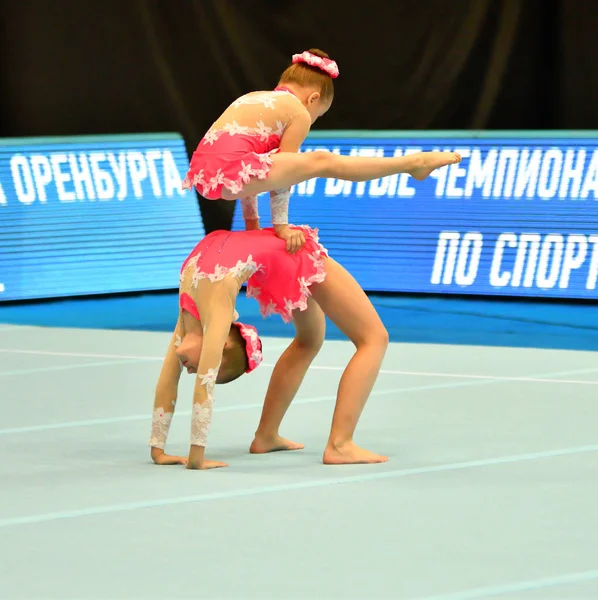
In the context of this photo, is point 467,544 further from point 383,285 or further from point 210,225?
point 210,225

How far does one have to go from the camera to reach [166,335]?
8.34 metres

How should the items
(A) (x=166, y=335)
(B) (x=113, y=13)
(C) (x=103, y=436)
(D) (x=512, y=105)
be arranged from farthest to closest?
(B) (x=113, y=13) → (D) (x=512, y=105) → (A) (x=166, y=335) → (C) (x=103, y=436)

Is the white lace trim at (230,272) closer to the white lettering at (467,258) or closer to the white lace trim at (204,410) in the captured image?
the white lace trim at (204,410)

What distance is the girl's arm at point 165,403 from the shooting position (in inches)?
198

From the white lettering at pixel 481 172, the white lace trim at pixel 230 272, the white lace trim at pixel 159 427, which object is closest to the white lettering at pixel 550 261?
the white lettering at pixel 481 172

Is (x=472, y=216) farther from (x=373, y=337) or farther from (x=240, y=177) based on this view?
(x=240, y=177)

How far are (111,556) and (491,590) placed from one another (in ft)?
3.49

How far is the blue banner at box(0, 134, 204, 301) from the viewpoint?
985cm

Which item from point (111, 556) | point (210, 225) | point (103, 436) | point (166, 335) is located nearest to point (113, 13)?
point (210, 225)

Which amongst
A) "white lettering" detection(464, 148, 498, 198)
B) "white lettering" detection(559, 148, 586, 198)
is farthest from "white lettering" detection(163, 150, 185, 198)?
"white lettering" detection(559, 148, 586, 198)

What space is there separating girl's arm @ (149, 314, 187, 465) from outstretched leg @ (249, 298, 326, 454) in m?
0.37

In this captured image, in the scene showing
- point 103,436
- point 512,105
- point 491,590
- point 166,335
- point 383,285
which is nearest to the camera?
point 491,590

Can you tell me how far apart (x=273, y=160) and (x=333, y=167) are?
221 mm

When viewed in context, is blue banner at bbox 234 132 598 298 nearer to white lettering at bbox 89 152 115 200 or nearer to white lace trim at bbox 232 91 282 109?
white lettering at bbox 89 152 115 200
